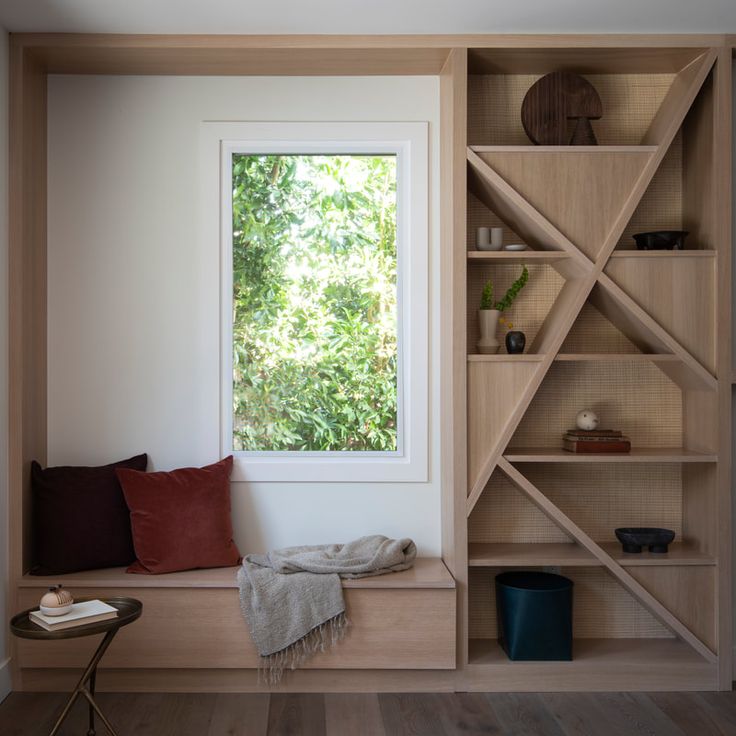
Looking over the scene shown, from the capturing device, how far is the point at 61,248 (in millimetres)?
3873

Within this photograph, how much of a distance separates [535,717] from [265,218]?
248cm

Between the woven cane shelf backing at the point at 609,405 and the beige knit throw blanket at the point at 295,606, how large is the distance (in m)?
1.09

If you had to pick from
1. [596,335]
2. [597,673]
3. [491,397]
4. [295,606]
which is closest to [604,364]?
[596,335]

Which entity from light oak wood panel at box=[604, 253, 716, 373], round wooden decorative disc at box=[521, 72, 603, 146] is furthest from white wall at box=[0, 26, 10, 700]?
light oak wood panel at box=[604, 253, 716, 373]

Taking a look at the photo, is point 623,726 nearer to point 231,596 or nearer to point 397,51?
point 231,596

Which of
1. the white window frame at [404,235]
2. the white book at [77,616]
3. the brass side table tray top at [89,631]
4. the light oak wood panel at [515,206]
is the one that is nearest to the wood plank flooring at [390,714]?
the brass side table tray top at [89,631]

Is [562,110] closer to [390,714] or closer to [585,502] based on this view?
[585,502]

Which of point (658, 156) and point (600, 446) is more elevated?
point (658, 156)

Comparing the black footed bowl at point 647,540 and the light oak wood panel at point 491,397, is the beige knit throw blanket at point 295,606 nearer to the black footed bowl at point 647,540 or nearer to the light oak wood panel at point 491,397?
the light oak wood panel at point 491,397

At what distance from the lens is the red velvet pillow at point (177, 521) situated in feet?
11.7

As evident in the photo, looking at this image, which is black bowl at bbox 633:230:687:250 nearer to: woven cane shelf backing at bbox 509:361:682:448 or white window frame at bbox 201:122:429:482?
woven cane shelf backing at bbox 509:361:682:448

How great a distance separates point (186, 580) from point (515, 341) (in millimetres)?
1739

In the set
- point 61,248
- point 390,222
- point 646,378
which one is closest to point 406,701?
point 646,378

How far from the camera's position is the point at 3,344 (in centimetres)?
351
